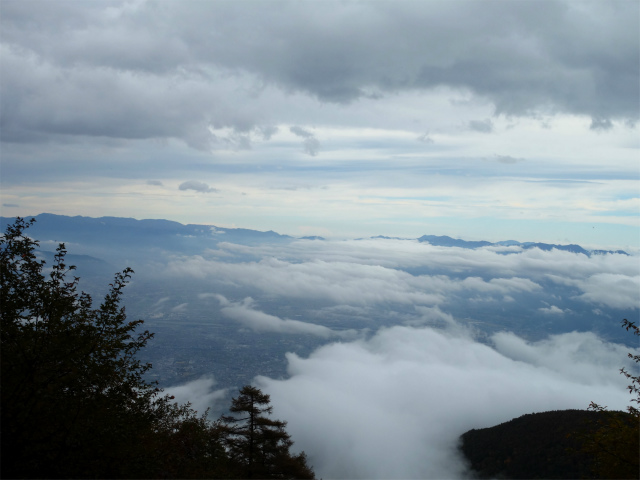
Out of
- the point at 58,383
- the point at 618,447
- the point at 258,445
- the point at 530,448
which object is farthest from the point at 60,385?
the point at 530,448

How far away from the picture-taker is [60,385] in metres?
10.1

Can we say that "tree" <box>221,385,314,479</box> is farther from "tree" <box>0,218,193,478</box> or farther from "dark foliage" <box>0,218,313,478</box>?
"tree" <box>0,218,193,478</box>

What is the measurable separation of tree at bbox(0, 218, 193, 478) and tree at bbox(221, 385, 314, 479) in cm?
970

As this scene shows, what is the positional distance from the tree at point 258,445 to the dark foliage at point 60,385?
6783mm

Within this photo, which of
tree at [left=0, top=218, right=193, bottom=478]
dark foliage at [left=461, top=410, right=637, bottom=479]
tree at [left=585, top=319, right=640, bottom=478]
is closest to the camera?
tree at [left=0, top=218, right=193, bottom=478]

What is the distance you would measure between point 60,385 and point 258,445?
15249 millimetres

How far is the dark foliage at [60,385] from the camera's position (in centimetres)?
855

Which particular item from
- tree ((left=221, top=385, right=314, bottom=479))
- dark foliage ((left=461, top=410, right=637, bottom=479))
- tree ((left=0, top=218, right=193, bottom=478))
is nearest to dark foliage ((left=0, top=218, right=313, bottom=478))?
tree ((left=0, top=218, right=193, bottom=478))

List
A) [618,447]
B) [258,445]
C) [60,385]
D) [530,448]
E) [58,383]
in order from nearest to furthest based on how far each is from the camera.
Result: 1. [58,383]
2. [60,385]
3. [618,447]
4. [258,445]
5. [530,448]

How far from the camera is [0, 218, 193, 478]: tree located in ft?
28.0

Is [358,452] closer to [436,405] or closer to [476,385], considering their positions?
[436,405]

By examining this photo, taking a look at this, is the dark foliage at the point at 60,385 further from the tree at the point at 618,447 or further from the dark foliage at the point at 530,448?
the dark foliage at the point at 530,448

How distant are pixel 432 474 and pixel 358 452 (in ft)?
99.3

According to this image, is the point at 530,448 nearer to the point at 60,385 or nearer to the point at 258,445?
the point at 258,445
